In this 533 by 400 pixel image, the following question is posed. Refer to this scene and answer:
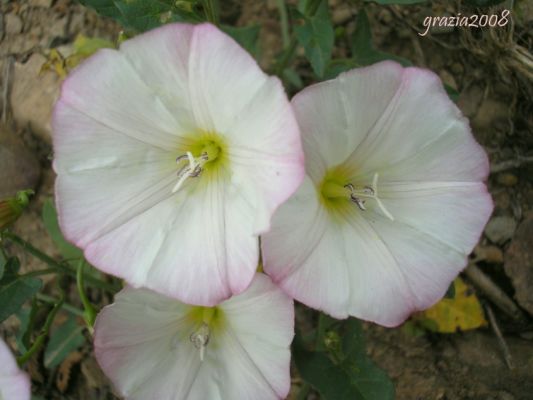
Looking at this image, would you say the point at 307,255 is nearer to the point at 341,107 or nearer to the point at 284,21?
the point at 341,107

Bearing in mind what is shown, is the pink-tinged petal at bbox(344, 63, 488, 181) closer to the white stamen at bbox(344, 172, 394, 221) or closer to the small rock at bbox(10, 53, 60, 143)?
the white stamen at bbox(344, 172, 394, 221)

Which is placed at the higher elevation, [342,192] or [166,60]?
[166,60]

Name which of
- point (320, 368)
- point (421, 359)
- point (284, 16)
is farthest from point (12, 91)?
point (421, 359)

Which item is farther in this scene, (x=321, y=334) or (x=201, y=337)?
(x=321, y=334)

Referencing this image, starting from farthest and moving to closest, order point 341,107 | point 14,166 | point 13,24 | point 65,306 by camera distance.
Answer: point 13,24 < point 14,166 < point 65,306 < point 341,107

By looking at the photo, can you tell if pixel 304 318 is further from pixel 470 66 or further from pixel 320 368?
pixel 470 66

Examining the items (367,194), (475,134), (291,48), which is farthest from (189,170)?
(475,134)

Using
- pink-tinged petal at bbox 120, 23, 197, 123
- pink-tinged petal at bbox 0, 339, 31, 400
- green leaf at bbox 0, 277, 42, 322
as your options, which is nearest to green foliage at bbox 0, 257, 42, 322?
green leaf at bbox 0, 277, 42, 322
